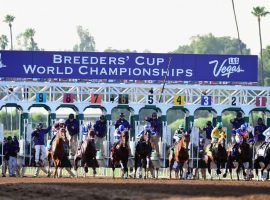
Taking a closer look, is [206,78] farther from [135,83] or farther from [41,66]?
[41,66]

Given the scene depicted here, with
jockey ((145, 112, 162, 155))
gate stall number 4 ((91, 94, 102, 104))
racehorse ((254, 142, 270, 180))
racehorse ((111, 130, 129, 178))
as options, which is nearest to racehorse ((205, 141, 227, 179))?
racehorse ((254, 142, 270, 180))

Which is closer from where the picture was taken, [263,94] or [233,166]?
[233,166]

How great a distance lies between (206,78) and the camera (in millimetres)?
48875

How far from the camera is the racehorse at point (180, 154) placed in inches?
1681

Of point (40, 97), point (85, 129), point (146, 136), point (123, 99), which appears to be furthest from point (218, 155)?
point (40, 97)

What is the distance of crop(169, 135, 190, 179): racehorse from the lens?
4269 centimetres

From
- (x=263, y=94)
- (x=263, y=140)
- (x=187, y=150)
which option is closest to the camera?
(x=187, y=150)

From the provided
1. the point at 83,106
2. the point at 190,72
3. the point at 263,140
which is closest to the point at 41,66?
the point at 83,106

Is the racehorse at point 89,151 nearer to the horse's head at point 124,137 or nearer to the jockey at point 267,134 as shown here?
the horse's head at point 124,137

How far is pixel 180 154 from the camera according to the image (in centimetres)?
4338

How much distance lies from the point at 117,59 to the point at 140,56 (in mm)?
845

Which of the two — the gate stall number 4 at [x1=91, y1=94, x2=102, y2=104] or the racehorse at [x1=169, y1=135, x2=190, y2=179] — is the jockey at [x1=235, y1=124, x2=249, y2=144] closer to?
the racehorse at [x1=169, y1=135, x2=190, y2=179]

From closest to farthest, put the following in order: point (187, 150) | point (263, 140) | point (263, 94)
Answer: point (187, 150), point (263, 140), point (263, 94)

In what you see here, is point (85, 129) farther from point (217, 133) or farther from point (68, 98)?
point (217, 133)
